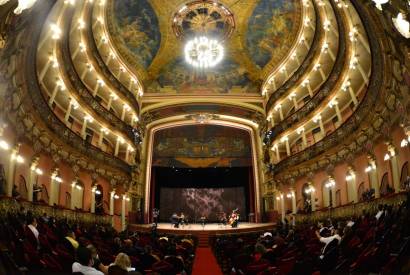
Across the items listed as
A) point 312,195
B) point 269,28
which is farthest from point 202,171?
point 269,28

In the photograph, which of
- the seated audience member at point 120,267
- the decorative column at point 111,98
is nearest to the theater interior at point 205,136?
the seated audience member at point 120,267

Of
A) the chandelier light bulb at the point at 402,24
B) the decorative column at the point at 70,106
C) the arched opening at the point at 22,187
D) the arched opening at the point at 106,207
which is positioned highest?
the decorative column at the point at 70,106

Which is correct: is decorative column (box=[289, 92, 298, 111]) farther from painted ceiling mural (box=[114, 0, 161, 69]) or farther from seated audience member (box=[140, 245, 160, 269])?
seated audience member (box=[140, 245, 160, 269])

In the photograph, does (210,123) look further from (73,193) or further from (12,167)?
(12,167)

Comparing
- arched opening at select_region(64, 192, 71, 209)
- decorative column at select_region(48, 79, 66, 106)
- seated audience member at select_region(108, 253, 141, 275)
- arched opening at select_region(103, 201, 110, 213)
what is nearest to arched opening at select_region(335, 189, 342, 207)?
arched opening at select_region(103, 201, 110, 213)

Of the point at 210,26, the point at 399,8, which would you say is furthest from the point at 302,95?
the point at 399,8

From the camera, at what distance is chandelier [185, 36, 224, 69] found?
88.1ft

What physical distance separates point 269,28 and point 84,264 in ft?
80.0

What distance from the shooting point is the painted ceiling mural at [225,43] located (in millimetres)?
24938

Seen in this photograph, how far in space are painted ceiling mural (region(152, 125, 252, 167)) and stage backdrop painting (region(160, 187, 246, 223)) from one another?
3.88 m

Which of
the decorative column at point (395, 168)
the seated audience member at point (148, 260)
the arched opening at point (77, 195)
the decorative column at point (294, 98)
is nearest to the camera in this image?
the seated audience member at point (148, 260)

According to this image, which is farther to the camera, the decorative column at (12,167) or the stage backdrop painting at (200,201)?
the stage backdrop painting at (200,201)

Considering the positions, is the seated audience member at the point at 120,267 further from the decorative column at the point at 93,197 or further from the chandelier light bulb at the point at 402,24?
the decorative column at the point at 93,197

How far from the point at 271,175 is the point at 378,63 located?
54.5 ft
